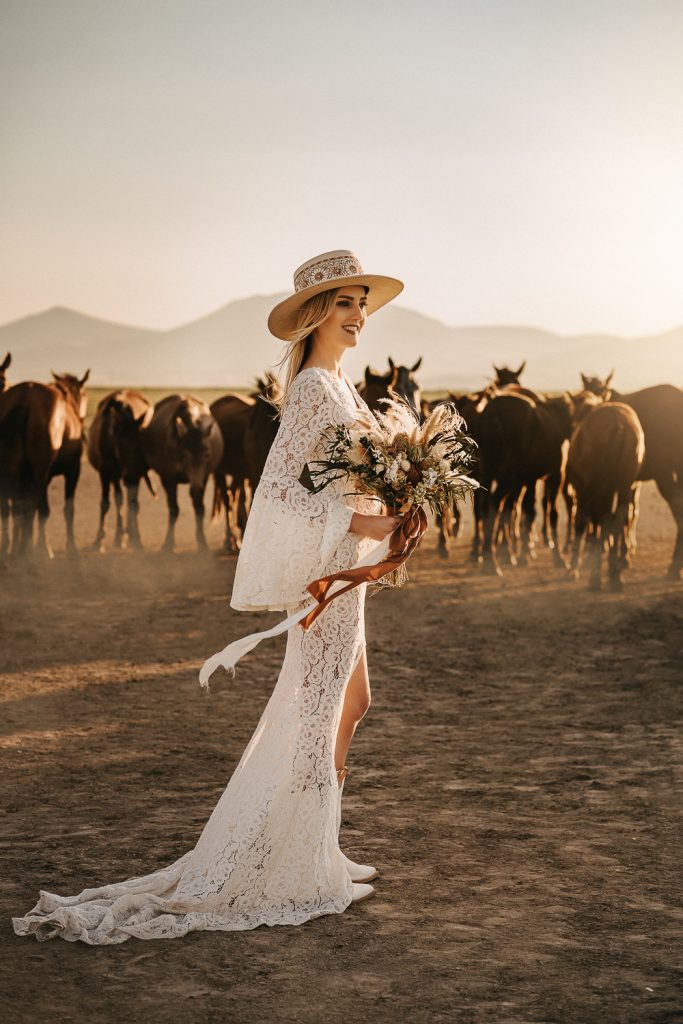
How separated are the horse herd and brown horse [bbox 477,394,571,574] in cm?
2

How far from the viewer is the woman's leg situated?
4383 millimetres

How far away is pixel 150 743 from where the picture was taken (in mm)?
6773

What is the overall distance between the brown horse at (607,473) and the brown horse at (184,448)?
4.80m

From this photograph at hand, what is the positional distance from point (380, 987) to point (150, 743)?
3393 millimetres

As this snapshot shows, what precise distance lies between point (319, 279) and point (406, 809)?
2.59 metres

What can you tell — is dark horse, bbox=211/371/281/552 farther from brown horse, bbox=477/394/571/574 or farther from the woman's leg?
the woman's leg

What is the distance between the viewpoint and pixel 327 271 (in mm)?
4188

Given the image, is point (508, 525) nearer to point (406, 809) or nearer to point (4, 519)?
point (4, 519)

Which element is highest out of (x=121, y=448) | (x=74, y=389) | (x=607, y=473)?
(x=74, y=389)

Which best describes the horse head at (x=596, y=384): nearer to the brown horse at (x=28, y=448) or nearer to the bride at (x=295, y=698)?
the brown horse at (x=28, y=448)

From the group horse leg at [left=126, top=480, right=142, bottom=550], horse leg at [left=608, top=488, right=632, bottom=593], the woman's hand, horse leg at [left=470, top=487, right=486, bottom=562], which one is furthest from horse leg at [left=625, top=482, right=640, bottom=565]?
the woman's hand

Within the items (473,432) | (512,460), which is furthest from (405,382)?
(512,460)

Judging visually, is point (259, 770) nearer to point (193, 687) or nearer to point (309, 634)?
point (309, 634)

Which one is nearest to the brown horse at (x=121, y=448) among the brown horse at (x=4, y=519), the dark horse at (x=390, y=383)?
the brown horse at (x=4, y=519)
